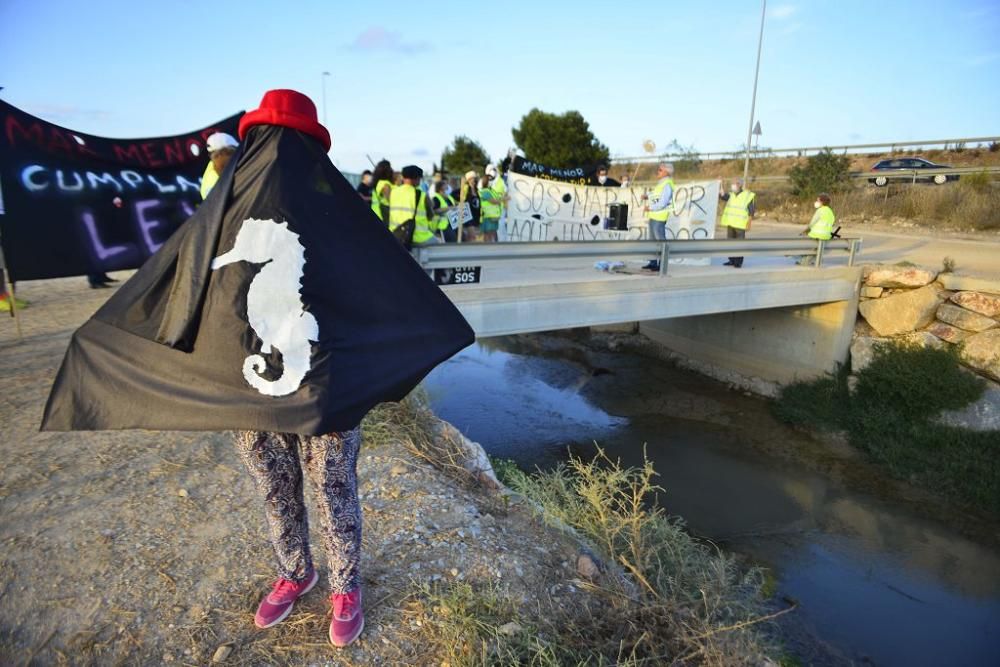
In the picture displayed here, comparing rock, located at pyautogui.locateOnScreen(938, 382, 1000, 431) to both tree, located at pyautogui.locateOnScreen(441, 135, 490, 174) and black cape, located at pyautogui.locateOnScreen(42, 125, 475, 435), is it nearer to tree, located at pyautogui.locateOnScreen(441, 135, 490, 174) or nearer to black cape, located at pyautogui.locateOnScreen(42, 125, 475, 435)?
black cape, located at pyautogui.locateOnScreen(42, 125, 475, 435)

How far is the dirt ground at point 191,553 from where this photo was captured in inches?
93.4

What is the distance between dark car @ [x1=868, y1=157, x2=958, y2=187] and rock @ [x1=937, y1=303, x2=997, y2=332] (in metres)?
15.4

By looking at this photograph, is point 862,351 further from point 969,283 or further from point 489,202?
point 489,202

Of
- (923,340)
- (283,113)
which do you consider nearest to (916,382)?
(923,340)

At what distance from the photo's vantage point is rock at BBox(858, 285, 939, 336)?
998 cm

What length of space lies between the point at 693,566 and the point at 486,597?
136 cm

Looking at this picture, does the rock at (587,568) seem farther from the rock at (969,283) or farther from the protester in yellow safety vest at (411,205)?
the rock at (969,283)

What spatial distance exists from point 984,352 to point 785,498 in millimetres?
4330

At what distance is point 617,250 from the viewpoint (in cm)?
766

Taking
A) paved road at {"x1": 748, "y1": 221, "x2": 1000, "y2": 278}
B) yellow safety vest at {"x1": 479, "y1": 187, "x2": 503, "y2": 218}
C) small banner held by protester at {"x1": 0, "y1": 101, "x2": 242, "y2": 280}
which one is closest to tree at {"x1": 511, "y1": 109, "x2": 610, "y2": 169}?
paved road at {"x1": 748, "y1": 221, "x2": 1000, "y2": 278}

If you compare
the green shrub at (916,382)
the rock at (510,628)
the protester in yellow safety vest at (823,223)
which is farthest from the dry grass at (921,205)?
the rock at (510,628)

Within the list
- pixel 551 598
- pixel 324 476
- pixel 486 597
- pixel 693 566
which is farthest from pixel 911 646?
pixel 324 476

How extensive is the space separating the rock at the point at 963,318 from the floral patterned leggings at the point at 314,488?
11.0m

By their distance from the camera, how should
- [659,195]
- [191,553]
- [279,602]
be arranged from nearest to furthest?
[279,602] < [191,553] < [659,195]
